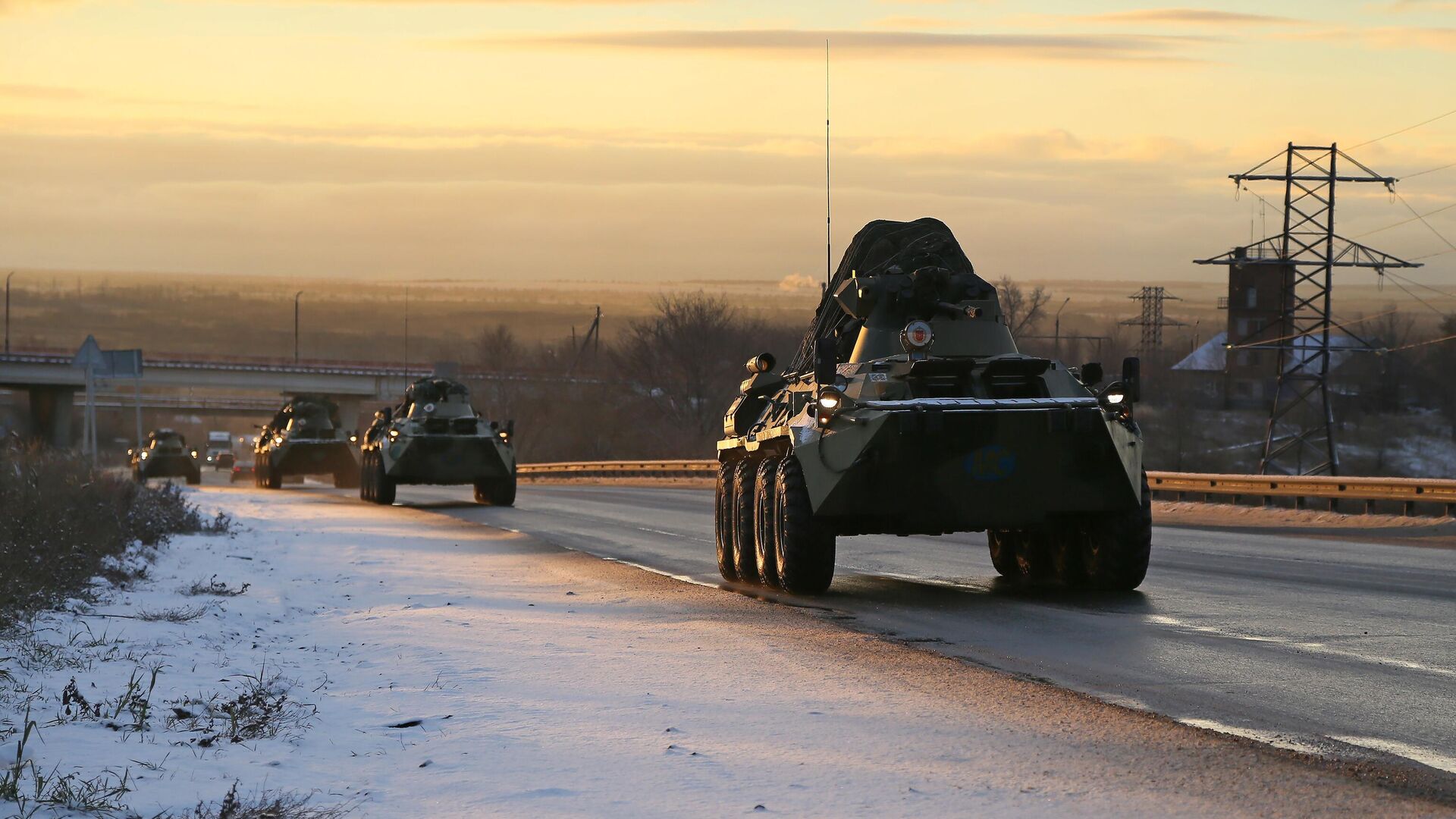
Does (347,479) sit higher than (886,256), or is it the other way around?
(886,256)

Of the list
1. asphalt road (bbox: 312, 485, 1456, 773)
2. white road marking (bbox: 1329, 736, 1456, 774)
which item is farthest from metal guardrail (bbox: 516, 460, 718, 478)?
white road marking (bbox: 1329, 736, 1456, 774)

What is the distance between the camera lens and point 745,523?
15961 millimetres

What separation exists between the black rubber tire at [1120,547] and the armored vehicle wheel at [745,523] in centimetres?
308

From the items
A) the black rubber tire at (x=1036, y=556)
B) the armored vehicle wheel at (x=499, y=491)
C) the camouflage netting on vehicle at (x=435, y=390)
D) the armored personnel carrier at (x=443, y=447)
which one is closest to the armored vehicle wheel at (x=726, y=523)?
the black rubber tire at (x=1036, y=556)

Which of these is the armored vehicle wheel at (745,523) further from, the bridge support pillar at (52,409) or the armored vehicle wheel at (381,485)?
the bridge support pillar at (52,409)

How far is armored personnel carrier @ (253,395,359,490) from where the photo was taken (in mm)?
50719

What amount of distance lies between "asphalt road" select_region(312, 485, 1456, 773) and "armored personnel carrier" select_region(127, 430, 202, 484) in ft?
147

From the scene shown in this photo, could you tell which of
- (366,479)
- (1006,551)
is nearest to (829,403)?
(1006,551)

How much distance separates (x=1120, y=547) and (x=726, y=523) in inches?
169

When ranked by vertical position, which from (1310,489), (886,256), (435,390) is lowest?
(1310,489)

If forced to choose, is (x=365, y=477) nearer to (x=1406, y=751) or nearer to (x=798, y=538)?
(x=798, y=538)

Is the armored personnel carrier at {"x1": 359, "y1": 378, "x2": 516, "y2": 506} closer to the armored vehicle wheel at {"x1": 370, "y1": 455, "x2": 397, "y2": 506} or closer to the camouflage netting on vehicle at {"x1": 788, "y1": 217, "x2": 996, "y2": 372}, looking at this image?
the armored vehicle wheel at {"x1": 370, "y1": 455, "x2": 397, "y2": 506}

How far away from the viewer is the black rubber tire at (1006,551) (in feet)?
53.4

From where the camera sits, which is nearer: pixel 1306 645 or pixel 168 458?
pixel 1306 645
